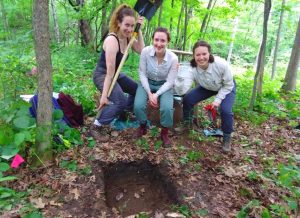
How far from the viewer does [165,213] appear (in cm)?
297

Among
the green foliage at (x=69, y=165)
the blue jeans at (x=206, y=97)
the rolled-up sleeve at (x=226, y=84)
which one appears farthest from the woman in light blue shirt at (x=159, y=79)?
the green foliage at (x=69, y=165)

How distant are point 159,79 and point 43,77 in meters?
1.79

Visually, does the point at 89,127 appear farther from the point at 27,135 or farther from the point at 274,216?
the point at 274,216

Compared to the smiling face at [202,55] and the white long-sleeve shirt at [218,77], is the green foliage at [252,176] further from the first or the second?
the smiling face at [202,55]

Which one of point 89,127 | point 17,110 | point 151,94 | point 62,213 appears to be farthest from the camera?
point 89,127

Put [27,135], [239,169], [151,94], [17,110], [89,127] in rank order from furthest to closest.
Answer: [89,127] → [151,94] → [239,169] → [17,110] → [27,135]

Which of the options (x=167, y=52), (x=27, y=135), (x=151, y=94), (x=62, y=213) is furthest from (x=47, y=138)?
(x=167, y=52)

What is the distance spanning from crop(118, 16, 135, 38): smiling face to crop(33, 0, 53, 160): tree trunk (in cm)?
124

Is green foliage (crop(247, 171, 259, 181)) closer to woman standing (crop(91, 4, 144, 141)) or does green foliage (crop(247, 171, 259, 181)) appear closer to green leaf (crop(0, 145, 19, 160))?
woman standing (crop(91, 4, 144, 141))

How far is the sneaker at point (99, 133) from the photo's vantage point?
423cm

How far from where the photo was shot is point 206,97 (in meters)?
4.61

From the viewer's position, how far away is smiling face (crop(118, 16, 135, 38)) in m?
3.92

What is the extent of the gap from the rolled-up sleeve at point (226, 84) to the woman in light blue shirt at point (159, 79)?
0.73 m

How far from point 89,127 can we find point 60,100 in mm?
635
